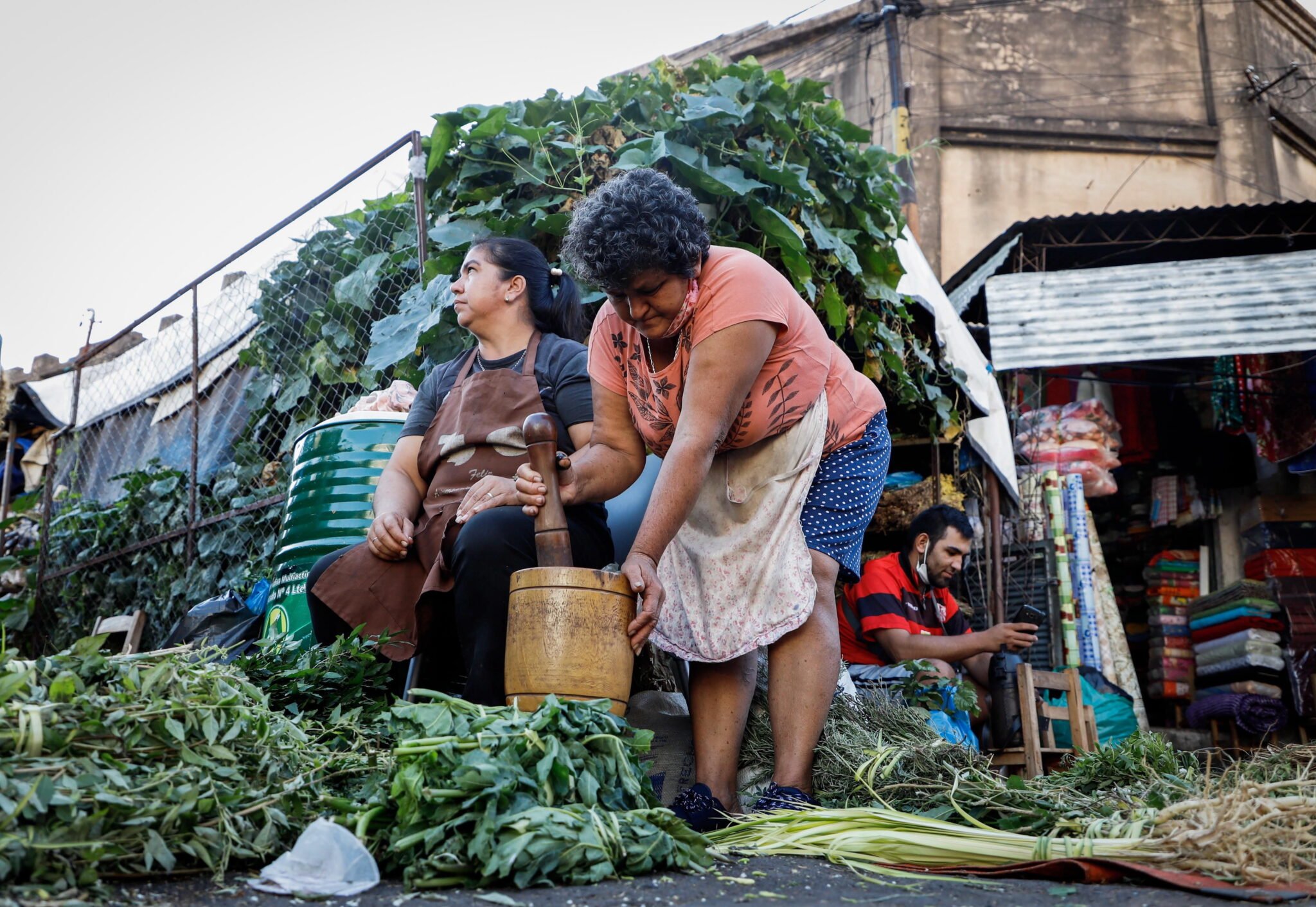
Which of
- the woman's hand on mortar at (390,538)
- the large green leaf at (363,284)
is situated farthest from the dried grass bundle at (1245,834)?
the large green leaf at (363,284)

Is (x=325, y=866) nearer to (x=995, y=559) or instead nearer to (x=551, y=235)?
(x=551, y=235)

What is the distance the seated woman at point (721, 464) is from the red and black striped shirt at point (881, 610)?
6.73 feet

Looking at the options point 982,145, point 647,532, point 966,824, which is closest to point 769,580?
point 647,532

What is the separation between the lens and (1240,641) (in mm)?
7766

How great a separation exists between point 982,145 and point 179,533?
8.99 m

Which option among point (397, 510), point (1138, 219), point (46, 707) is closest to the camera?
point (46, 707)

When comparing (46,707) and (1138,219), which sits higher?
(1138,219)

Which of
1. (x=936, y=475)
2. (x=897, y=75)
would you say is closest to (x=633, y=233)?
(x=936, y=475)

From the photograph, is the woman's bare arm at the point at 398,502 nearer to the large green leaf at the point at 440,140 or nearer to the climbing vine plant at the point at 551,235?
the climbing vine plant at the point at 551,235

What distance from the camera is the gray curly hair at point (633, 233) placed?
2543 mm

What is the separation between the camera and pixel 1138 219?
7.80m

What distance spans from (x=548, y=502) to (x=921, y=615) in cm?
317

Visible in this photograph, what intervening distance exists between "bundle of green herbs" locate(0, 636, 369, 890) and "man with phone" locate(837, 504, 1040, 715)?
3037mm

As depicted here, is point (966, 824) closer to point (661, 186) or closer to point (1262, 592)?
point (661, 186)
